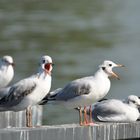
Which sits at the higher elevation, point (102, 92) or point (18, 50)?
point (18, 50)

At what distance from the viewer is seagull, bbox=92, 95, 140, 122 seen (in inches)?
455

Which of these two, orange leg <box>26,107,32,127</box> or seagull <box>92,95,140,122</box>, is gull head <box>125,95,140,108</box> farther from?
orange leg <box>26,107,32,127</box>

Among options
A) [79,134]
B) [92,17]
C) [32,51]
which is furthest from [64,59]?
[79,134]

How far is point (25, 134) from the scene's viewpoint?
30.3 feet

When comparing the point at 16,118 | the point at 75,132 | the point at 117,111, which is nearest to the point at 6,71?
the point at 16,118

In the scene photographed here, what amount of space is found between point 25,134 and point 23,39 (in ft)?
80.9

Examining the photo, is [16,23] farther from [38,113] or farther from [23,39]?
[38,113]

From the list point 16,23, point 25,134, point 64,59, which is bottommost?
point 25,134

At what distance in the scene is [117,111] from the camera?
11.6 m

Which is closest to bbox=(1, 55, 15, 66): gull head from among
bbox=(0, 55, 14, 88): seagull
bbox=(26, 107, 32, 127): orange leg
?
bbox=(0, 55, 14, 88): seagull

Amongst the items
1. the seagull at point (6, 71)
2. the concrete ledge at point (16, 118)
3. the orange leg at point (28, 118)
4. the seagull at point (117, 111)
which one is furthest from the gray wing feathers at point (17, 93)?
the seagull at point (6, 71)

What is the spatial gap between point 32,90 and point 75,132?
1079mm

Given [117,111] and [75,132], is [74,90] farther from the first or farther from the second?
[75,132]

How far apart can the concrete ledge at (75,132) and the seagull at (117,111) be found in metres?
0.91
